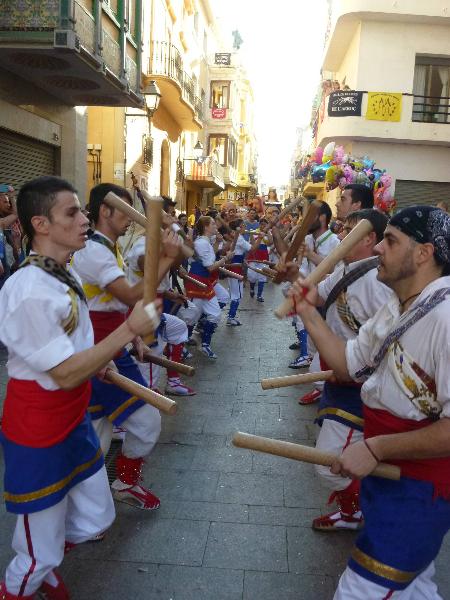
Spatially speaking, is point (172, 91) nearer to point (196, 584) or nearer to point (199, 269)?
point (199, 269)

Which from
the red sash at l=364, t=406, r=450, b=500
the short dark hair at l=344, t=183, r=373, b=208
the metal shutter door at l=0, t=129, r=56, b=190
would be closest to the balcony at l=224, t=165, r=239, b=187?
the metal shutter door at l=0, t=129, r=56, b=190

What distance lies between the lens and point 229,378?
6.83 meters

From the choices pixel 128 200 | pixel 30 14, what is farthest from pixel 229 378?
pixel 30 14

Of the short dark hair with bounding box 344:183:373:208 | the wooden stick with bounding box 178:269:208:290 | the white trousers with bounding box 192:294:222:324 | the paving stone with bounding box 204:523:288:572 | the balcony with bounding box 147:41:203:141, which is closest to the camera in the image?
the paving stone with bounding box 204:523:288:572

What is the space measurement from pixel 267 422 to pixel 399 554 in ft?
11.0

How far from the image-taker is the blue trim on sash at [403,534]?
2029 millimetres

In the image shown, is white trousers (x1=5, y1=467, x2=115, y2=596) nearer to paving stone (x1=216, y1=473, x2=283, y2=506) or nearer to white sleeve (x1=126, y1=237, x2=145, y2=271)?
paving stone (x1=216, y1=473, x2=283, y2=506)

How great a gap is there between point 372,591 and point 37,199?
204 centimetres

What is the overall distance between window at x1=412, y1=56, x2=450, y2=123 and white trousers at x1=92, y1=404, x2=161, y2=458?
16.7 metres

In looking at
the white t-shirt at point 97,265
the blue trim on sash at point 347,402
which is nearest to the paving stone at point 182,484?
the blue trim on sash at point 347,402

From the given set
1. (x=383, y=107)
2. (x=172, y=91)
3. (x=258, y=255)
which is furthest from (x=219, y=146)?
(x=258, y=255)

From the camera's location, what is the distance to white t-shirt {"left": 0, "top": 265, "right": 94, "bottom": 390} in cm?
216

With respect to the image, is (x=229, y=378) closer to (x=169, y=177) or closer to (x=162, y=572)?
(x=162, y=572)

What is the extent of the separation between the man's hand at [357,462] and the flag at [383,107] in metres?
16.5
